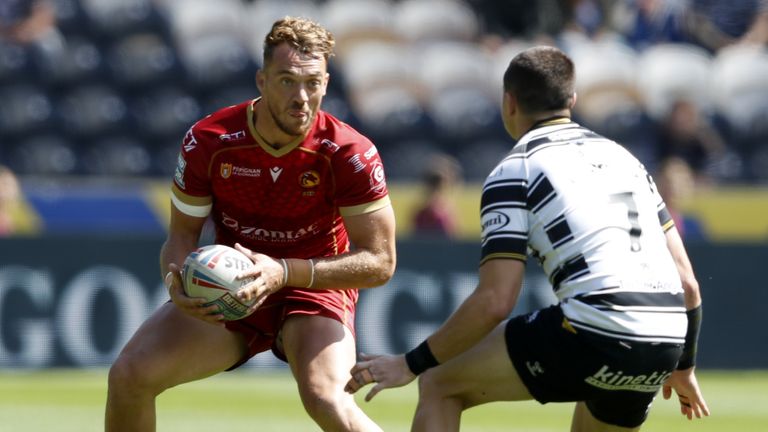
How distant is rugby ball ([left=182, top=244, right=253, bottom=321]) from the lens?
5.54m

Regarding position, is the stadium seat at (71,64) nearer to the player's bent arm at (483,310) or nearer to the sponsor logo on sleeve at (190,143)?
the sponsor logo on sleeve at (190,143)

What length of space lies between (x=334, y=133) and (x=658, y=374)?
1808 millimetres

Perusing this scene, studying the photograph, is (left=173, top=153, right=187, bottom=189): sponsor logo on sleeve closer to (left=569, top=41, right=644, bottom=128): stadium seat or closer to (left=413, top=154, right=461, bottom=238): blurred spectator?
(left=413, top=154, right=461, bottom=238): blurred spectator

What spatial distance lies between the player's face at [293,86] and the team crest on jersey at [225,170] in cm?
32

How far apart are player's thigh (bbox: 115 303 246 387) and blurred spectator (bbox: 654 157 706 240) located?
307 inches

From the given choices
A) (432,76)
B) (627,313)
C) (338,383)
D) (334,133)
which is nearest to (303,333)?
(338,383)

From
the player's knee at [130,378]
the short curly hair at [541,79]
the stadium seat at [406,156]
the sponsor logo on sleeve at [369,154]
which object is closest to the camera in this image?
the short curly hair at [541,79]

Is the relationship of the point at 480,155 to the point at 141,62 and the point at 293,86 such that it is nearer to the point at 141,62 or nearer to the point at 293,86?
the point at 141,62

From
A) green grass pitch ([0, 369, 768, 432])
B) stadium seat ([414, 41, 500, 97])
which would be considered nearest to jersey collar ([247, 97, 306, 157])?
green grass pitch ([0, 369, 768, 432])

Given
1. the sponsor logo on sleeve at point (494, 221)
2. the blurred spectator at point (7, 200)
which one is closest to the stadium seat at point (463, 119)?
the blurred spectator at point (7, 200)

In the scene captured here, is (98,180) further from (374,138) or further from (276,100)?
(276,100)

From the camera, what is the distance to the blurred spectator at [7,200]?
13484 millimetres

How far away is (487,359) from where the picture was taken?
17.5 feet

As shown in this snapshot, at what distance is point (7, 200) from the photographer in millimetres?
13602
